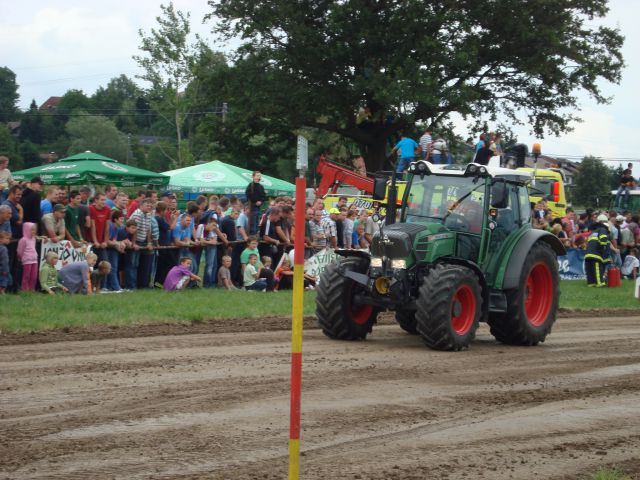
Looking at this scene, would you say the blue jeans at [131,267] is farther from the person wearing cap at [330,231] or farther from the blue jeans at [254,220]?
the person wearing cap at [330,231]

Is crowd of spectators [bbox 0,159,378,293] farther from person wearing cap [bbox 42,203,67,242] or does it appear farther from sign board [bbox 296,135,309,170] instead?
sign board [bbox 296,135,309,170]

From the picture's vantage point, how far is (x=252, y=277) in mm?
18625

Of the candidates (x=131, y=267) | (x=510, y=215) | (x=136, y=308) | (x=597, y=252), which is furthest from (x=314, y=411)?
(x=597, y=252)

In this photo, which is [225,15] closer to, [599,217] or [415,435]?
[599,217]

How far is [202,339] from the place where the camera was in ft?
39.9

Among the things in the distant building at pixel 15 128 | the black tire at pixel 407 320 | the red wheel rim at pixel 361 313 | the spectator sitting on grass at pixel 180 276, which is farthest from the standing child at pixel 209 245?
the distant building at pixel 15 128

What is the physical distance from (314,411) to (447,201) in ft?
17.2

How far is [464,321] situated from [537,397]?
3.03m

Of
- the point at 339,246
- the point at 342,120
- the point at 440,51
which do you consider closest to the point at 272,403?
the point at 339,246

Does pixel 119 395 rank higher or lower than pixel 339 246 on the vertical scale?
lower

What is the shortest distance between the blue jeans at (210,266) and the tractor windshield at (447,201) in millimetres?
6497

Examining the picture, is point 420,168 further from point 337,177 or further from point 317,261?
point 337,177

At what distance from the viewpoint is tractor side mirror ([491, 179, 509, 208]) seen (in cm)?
1183

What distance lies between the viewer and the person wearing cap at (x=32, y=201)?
50.7ft
